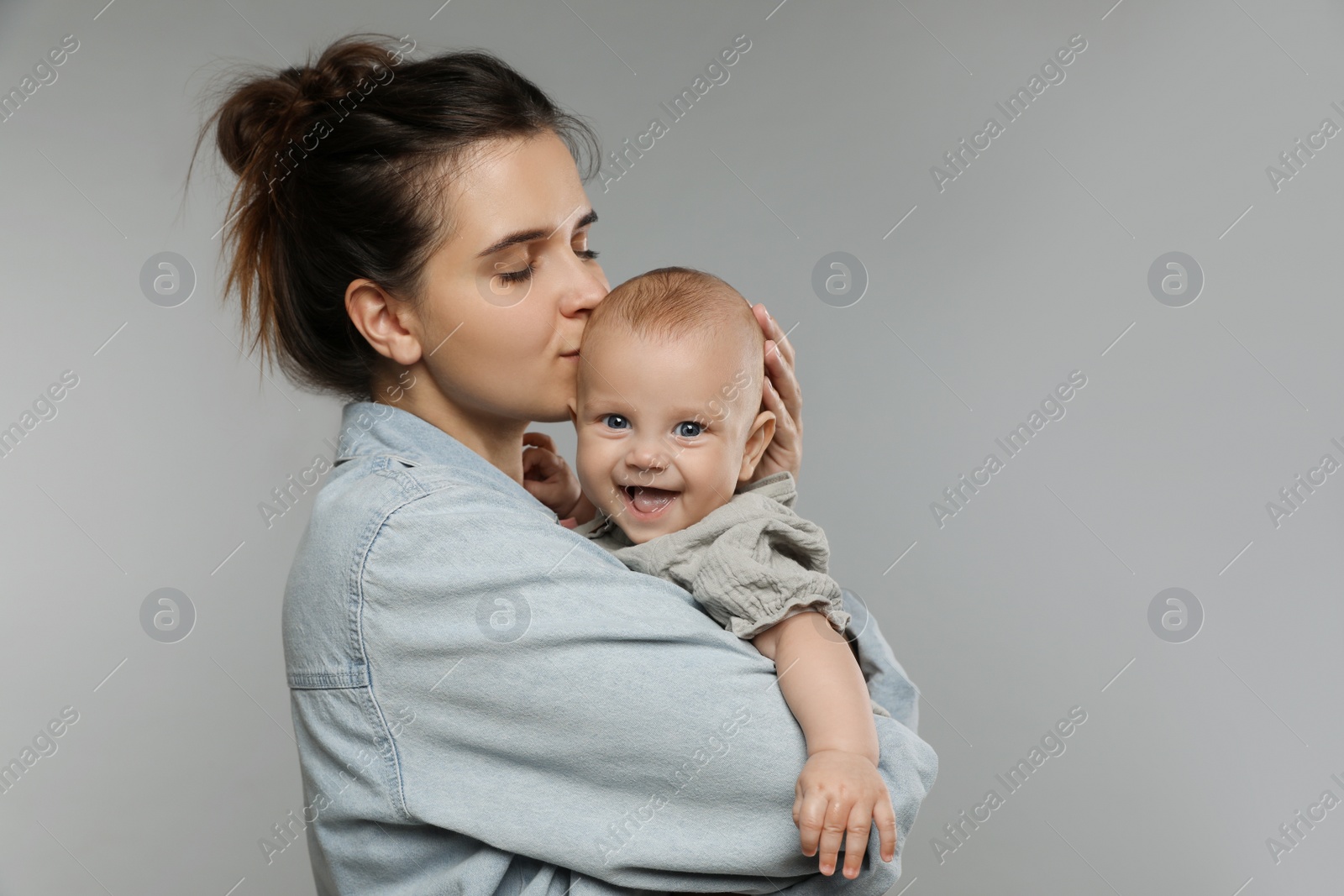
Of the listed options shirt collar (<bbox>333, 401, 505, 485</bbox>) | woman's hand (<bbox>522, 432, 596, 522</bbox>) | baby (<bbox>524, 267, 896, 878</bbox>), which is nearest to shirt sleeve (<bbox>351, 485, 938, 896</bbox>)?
baby (<bbox>524, 267, 896, 878</bbox>)

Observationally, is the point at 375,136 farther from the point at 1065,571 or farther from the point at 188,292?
the point at 1065,571

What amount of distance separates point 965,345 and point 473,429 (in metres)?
2.24

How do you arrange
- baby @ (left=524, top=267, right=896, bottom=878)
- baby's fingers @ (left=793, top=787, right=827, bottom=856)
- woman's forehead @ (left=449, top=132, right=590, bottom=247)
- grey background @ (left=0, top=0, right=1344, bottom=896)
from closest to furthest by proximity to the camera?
baby's fingers @ (left=793, top=787, right=827, bottom=856) < baby @ (left=524, top=267, right=896, bottom=878) < woman's forehead @ (left=449, top=132, right=590, bottom=247) < grey background @ (left=0, top=0, right=1344, bottom=896)

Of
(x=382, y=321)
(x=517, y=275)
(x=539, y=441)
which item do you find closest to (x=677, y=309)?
(x=517, y=275)

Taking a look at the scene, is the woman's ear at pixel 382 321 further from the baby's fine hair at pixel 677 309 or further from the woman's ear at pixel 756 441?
the woman's ear at pixel 756 441

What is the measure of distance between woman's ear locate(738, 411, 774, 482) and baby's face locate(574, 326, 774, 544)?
0.10 metres

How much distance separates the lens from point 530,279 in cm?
190

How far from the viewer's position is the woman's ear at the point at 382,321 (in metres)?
1.93

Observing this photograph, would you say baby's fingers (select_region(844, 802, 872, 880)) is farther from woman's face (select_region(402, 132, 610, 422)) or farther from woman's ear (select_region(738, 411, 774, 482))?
woman's face (select_region(402, 132, 610, 422))

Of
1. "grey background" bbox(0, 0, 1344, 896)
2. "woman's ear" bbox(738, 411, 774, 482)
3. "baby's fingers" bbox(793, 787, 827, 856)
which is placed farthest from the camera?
"grey background" bbox(0, 0, 1344, 896)

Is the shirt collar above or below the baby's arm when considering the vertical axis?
below

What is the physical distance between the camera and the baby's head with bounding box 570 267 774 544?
187 centimetres

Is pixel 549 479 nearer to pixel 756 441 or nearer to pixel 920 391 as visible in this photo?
pixel 756 441

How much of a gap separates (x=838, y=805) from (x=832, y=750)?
0.28ft
